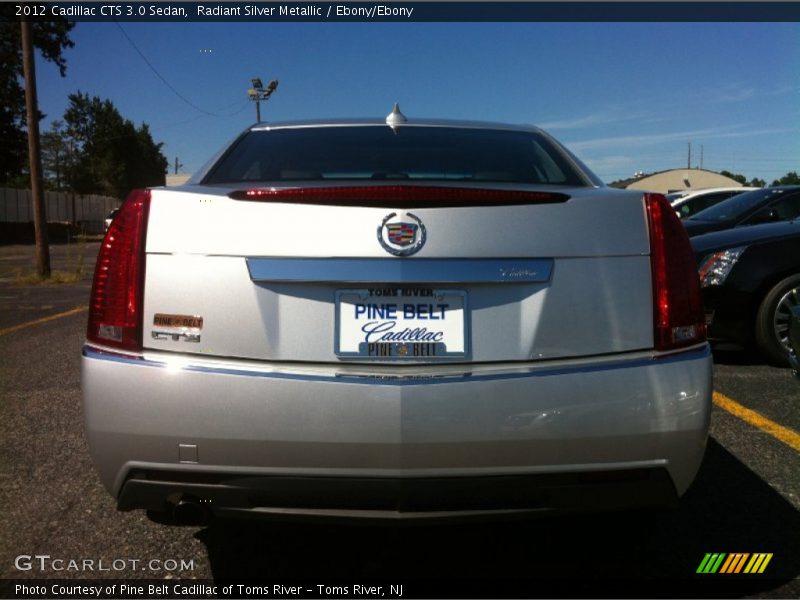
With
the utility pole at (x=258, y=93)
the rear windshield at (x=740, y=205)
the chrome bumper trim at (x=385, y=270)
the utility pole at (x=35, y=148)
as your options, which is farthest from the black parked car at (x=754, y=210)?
the utility pole at (x=258, y=93)

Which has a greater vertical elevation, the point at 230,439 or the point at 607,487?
the point at 230,439

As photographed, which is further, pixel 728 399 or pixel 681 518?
pixel 728 399

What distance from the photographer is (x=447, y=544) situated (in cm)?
261

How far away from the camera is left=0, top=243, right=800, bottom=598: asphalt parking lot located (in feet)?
7.71

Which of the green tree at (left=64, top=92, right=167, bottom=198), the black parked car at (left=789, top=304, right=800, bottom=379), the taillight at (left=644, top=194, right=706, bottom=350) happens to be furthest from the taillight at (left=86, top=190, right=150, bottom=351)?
the green tree at (left=64, top=92, right=167, bottom=198)

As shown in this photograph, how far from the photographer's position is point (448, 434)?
1961mm

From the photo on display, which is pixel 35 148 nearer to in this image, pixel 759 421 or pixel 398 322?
pixel 759 421

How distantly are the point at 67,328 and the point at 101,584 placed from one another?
5.32 metres

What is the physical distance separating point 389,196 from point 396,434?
2.11 feet

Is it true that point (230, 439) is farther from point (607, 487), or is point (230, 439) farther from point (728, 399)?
point (728, 399)

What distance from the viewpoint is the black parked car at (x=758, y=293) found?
5.29 meters

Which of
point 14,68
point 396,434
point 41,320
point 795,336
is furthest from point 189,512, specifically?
point 14,68

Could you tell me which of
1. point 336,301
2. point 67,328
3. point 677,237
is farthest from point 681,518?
point 67,328

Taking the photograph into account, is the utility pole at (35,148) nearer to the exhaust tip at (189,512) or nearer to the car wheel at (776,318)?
the car wheel at (776,318)
